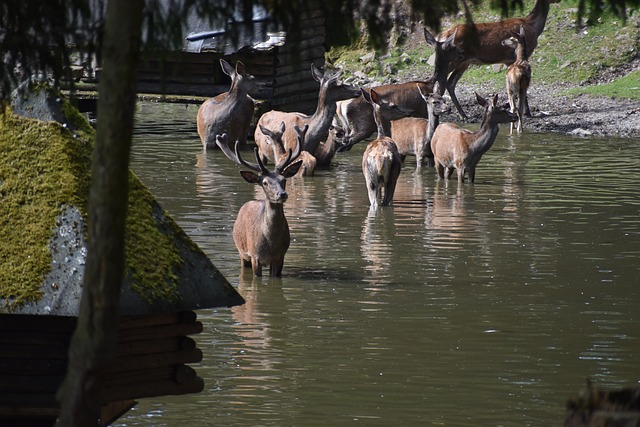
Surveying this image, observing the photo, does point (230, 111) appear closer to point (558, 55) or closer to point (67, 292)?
point (558, 55)

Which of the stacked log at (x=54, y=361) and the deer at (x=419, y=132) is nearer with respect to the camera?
the stacked log at (x=54, y=361)

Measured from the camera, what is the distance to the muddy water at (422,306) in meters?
8.45

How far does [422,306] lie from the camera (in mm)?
10984

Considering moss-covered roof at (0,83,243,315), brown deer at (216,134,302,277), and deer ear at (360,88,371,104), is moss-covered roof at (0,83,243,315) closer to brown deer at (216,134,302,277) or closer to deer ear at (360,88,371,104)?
brown deer at (216,134,302,277)

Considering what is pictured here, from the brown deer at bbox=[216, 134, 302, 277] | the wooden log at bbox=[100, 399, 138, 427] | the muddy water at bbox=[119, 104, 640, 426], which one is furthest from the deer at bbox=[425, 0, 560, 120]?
the wooden log at bbox=[100, 399, 138, 427]

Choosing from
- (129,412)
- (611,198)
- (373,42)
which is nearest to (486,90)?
(611,198)

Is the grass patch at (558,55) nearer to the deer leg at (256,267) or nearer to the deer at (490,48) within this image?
the deer at (490,48)

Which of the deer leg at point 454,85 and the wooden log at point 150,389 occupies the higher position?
the deer leg at point 454,85

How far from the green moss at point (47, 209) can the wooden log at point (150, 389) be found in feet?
1.65

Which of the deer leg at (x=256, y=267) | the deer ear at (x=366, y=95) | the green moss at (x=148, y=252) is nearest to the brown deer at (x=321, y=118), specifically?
the deer ear at (x=366, y=95)

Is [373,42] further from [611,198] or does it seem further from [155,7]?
[611,198]

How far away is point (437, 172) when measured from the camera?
19.5 meters

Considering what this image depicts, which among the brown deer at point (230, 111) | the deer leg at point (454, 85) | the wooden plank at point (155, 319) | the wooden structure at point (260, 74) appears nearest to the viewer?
the wooden plank at point (155, 319)

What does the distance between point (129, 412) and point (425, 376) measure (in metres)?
1.96
